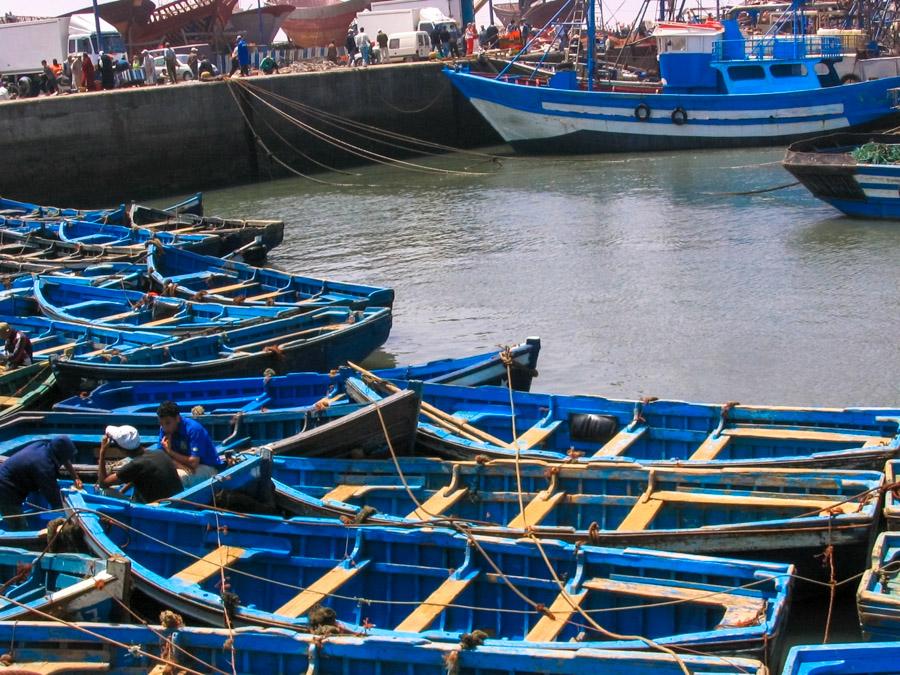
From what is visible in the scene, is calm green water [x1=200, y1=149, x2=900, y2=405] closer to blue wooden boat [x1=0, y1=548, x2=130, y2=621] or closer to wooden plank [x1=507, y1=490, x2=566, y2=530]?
wooden plank [x1=507, y1=490, x2=566, y2=530]

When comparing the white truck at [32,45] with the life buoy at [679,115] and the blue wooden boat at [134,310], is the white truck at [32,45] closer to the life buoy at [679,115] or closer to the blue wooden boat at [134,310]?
the life buoy at [679,115]

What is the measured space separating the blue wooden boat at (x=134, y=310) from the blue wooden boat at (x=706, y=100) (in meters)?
24.0

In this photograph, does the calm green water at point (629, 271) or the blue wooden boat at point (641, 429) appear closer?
the blue wooden boat at point (641, 429)

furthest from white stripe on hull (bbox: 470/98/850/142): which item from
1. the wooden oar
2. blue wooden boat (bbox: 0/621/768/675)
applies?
blue wooden boat (bbox: 0/621/768/675)

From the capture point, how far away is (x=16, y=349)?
1451cm

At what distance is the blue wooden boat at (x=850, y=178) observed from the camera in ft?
86.0

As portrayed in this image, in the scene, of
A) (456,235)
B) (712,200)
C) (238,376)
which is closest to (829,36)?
(712,200)

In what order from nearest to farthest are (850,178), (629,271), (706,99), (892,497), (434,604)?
1. (434,604)
2. (892,497)
3. (629,271)
4. (850,178)
5. (706,99)

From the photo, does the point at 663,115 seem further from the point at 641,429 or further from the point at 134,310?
the point at 641,429

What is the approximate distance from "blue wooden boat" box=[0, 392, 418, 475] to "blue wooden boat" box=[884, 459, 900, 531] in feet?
14.1

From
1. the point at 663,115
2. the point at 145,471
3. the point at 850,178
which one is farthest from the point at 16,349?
the point at 663,115

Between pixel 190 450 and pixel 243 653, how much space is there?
3.20 meters

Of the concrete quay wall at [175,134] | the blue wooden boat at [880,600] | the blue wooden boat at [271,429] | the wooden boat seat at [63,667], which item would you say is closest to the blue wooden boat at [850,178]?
the concrete quay wall at [175,134]

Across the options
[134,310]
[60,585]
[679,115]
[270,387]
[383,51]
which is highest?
[383,51]
